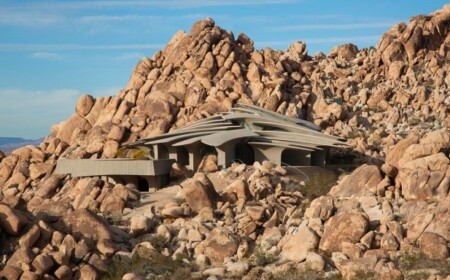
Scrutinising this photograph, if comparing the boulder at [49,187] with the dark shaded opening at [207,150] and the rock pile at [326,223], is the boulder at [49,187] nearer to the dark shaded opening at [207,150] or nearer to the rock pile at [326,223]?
the dark shaded opening at [207,150]

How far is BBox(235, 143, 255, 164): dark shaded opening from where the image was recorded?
4412cm

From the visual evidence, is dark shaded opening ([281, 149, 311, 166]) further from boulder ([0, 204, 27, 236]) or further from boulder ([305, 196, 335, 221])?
boulder ([0, 204, 27, 236])

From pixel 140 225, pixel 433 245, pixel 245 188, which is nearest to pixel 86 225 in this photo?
pixel 140 225

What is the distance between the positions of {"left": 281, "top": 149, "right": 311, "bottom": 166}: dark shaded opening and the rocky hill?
5.27 m

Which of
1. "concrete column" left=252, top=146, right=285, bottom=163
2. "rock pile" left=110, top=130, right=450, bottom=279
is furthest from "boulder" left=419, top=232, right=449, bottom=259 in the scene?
"concrete column" left=252, top=146, right=285, bottom=163

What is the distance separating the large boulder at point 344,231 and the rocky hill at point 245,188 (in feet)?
0.16

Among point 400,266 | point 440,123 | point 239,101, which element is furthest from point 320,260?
point 440,123

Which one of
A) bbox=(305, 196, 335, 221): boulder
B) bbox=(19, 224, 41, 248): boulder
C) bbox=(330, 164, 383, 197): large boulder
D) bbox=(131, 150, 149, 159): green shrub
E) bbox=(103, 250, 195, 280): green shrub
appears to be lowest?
bbox=(103, 250, 195, 280): green shrub

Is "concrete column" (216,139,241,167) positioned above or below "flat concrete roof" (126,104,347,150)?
below

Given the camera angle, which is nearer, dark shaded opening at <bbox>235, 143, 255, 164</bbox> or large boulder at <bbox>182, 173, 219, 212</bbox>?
large boulder at <bbox>182, 173, 219, 212</bbox>

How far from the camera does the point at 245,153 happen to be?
146ft

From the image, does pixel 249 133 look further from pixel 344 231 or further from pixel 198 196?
pixel 344 231

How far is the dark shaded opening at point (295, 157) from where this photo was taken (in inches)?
1710

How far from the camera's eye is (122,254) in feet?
85.4
